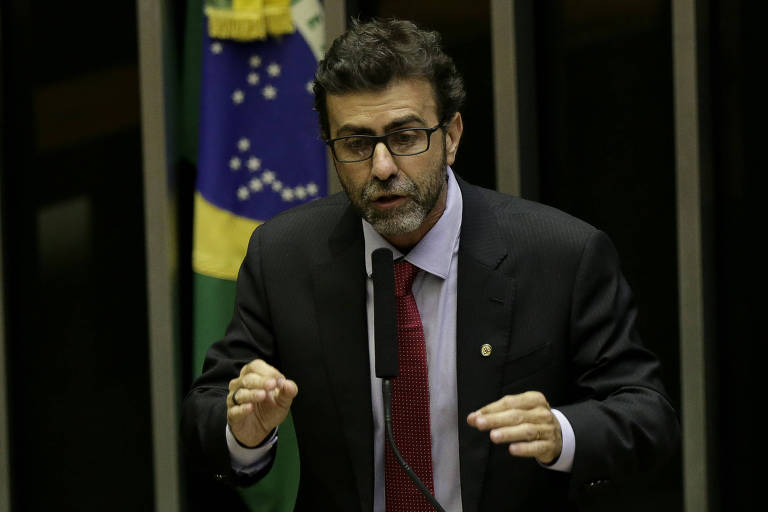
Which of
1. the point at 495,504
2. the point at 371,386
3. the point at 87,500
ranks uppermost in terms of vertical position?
the point at 371,386

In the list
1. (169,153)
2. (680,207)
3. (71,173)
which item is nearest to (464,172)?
(680,207)

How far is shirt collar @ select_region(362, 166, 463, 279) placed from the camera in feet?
6.54

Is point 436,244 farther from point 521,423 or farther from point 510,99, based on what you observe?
point 510,99

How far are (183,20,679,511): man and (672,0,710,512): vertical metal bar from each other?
97cm

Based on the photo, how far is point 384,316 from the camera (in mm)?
1616

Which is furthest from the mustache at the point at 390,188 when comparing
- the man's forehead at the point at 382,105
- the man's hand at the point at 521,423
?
the man's hand at the point at 521,423

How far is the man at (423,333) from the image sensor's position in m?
1.88

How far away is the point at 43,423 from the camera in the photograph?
362 cm

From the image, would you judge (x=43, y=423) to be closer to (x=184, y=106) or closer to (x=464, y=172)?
(x=184, y=106)

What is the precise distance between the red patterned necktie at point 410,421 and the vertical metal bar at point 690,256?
4.07ft

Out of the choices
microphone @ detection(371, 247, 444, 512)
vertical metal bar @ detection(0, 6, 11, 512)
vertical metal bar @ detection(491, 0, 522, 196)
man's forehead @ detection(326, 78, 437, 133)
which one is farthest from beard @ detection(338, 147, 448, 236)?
vertical metal bar @ detection(0, 6, 11, 512)

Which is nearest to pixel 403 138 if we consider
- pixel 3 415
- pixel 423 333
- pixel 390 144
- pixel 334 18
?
pixel 390 144

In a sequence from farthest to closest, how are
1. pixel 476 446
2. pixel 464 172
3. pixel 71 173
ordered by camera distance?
1. pixel 71 173
2. pixel 464 172
3. pixel 476 446

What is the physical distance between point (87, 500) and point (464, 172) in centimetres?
165
